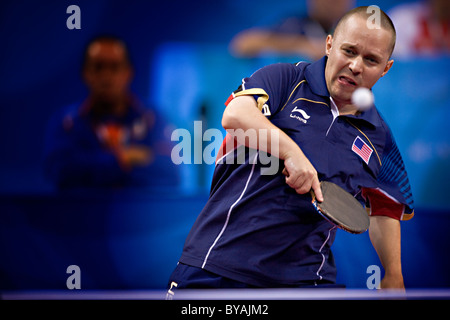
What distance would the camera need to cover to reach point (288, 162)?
1739mm

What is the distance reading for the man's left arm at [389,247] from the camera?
224 cm

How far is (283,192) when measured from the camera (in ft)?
6.23

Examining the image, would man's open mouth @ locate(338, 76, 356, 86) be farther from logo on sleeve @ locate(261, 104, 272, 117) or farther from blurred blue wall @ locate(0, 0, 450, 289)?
blurred blue wall @ locate(0, 0, 450, 289)

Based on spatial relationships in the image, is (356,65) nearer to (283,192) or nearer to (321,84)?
(321,84)

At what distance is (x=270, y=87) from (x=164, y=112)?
2257 millimetres

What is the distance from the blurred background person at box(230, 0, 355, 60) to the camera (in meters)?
4.06

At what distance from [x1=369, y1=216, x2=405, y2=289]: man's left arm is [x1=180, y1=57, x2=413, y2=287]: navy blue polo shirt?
0.95 feet

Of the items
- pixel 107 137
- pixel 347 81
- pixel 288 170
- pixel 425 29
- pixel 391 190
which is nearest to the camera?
pixel 288 170

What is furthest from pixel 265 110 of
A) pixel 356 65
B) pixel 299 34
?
pixel 299 34

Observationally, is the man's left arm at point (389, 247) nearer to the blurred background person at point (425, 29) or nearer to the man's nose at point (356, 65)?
the man's nose at point (356, 65)

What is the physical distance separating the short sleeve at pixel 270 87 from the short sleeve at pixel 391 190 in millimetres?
498

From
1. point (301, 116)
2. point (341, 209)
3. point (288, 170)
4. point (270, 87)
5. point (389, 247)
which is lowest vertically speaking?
point (389, 247)
